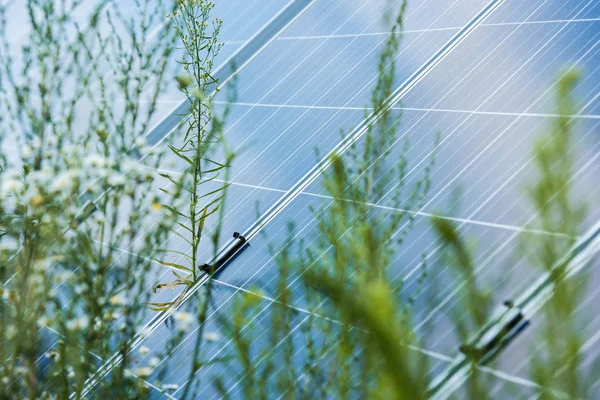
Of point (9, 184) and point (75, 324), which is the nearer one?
point (75, 324)

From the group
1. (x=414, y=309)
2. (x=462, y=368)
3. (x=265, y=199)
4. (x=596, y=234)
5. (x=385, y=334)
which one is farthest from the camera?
(x=265, y=199)

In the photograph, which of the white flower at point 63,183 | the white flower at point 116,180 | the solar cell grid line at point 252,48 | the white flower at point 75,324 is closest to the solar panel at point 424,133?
the solar cell grid line at point 252,48

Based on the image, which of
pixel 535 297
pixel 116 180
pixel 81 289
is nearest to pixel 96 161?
pixel 116 180

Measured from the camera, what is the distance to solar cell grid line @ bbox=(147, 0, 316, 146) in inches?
314

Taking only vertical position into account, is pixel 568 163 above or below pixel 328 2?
below

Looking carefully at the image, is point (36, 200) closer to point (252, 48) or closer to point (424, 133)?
point (424, 133)

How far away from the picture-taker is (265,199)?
5980mm

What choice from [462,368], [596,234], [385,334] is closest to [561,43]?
[596,234]

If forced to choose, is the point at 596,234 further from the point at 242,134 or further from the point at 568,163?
the point at 242,134

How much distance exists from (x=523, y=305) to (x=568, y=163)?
1.54 meters

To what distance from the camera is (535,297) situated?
3.41 m

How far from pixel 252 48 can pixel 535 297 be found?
199 inches

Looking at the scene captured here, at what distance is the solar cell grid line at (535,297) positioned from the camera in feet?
10.6

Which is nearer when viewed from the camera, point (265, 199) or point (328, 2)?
point (265, 199)
